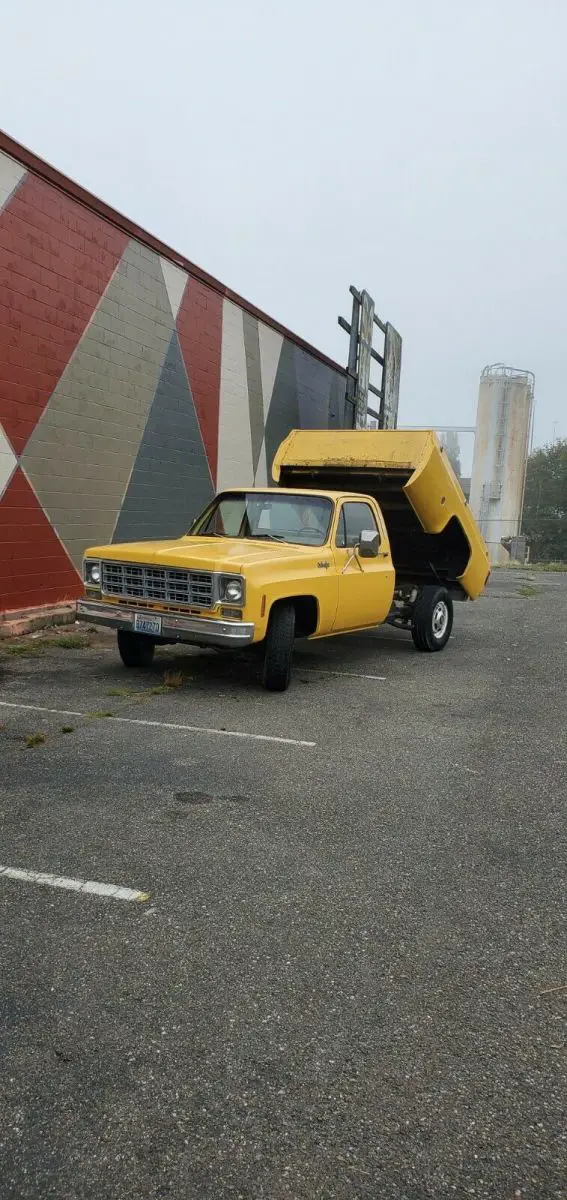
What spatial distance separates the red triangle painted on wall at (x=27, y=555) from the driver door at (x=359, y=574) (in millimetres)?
3788

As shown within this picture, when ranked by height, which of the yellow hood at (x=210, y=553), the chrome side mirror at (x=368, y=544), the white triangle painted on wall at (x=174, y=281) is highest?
the white triangle painted on wall at (x=174, y=281)

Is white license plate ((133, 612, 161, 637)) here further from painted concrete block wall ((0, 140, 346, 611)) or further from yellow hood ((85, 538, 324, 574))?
painted concrete block wall ((0, 140, 346, 611))

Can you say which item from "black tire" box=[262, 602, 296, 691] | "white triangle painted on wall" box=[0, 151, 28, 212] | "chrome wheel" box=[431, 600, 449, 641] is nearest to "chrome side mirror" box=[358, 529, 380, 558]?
"black tire" box=[262, 602, 296, 691]

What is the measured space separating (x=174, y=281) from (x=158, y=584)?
7.21 m

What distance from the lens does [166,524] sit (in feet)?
43.5

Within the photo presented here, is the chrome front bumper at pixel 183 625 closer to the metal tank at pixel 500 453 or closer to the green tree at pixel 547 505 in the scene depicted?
the metal tank at pixel 500 453

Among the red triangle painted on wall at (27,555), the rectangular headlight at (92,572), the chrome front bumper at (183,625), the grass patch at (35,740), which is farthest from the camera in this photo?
the red triangle painted on wall at (27,555)

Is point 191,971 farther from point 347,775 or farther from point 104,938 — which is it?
point 347,775

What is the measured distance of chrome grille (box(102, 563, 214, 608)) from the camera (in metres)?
6.98

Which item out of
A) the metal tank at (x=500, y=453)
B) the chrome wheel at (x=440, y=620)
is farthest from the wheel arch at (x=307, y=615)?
the metal tank at (x=500, y=453)

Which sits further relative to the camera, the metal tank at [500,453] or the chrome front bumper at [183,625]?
the metal tank at [500,453]

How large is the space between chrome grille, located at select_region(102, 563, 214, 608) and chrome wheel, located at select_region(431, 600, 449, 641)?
3.77 meters

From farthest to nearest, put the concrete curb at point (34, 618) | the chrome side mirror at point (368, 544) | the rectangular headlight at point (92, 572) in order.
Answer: the concrete curb at point (34, 618)
the chrome side mirror at point (368, 544)
the rectangular headlight at point (92, 572)

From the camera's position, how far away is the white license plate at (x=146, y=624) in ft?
23.4
